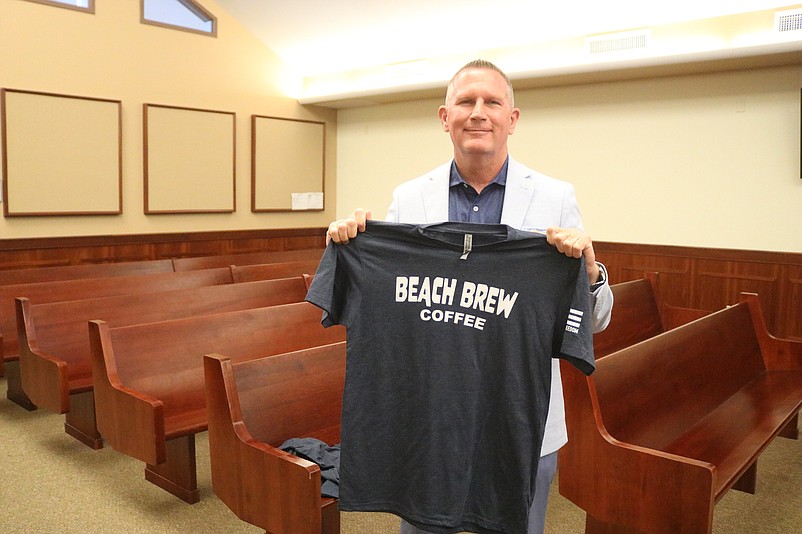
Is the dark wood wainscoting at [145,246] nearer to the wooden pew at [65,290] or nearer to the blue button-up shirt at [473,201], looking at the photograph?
the wooden pew at [65,290]

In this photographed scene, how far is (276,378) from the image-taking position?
2.57 meters

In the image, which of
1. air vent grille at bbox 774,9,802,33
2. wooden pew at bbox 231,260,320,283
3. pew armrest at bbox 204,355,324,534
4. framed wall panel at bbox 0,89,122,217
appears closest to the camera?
pew armrest at bbox 204,355,324,534

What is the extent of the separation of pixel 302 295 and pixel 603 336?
1.86 meters

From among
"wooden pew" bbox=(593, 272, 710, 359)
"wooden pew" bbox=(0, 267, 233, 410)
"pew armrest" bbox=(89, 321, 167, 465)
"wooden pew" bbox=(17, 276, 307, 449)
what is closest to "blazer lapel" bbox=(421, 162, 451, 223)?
"pew armrest" bbox=(89, 321, 167, 465)

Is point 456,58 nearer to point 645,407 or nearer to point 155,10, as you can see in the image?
point 155,10

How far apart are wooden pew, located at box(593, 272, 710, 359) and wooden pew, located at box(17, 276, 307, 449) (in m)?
2.13

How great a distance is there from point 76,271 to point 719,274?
4.91m

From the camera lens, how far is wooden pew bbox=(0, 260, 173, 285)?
482 cm

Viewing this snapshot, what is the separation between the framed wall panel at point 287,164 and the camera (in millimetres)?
7516

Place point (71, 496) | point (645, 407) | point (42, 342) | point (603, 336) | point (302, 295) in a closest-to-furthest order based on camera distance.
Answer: point (645, 407)
point (71, 496)
point (42, 342)
point (603, 336)
point (302, 295)

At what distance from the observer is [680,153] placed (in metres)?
5.82

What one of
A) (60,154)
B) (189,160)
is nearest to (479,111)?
(60,154)

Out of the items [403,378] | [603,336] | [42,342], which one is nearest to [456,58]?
Answer: [603,336]

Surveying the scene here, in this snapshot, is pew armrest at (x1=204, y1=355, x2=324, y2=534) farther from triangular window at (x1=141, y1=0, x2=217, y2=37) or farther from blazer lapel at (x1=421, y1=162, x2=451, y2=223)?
triangular window at (x1=141, y1=0, x2=217, y2=37)
